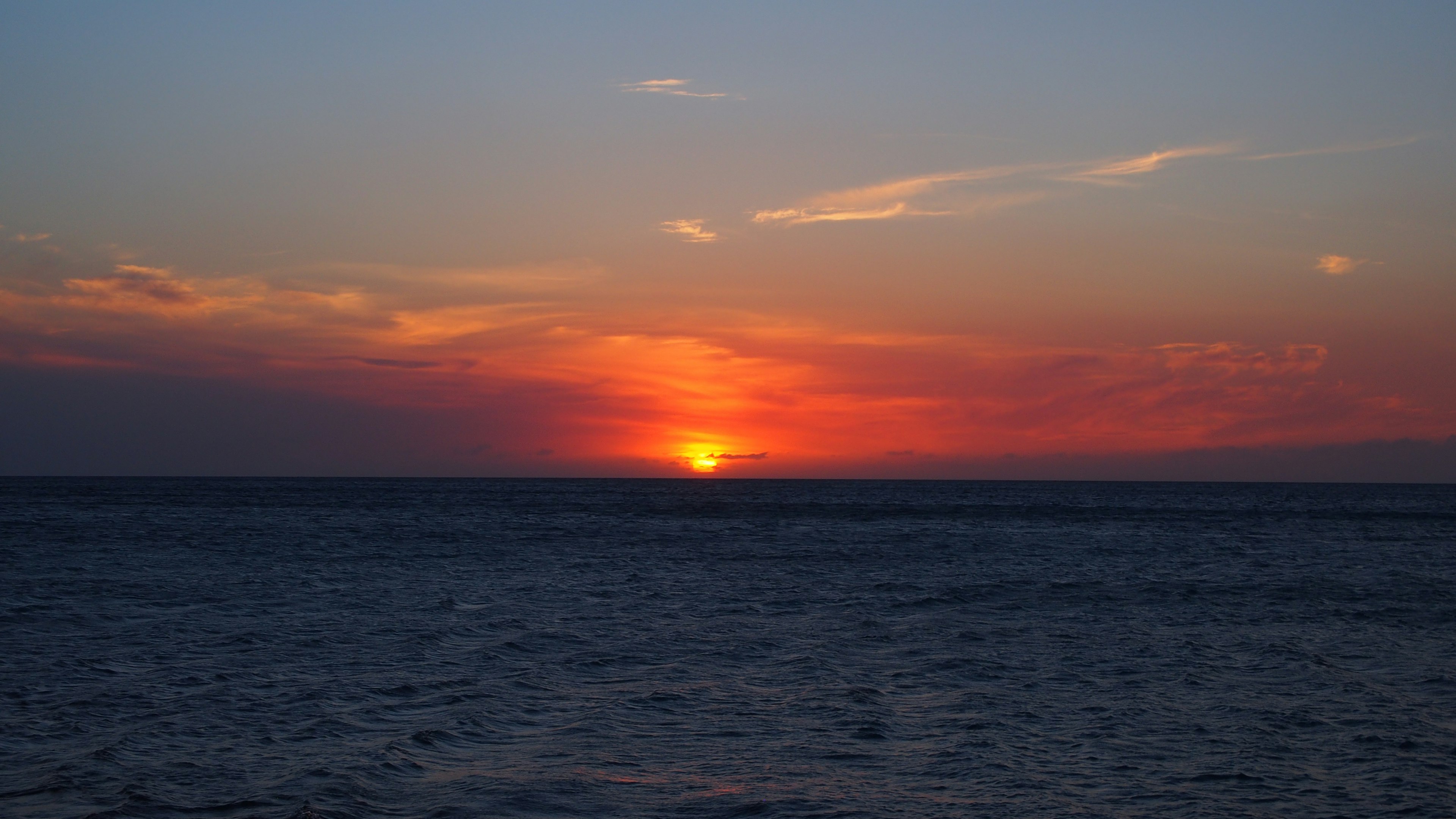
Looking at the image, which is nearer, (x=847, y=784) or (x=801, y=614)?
(x=847, y=784)

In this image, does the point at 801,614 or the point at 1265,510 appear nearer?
the point at 801,614

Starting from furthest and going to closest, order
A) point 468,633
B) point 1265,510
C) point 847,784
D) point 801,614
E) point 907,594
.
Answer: point 1265,510 → point 907,594 → point 801,614 → point 468,633 → point 847,784

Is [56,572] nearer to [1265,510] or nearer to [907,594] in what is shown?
[907,594]

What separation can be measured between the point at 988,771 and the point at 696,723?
431cm

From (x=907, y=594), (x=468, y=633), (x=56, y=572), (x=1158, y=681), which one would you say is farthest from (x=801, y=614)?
(x=56, y=572)

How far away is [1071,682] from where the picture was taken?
17797mm

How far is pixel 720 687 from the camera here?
1712 centimetres

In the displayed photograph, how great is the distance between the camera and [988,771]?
12.4 m

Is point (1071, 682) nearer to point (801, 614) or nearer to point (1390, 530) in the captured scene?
point (801, 614)

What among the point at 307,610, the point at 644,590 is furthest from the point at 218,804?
the point at 644,590

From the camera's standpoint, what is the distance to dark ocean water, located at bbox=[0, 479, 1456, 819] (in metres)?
11.6

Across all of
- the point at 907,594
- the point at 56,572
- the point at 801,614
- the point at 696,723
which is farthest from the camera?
the point at 56,572

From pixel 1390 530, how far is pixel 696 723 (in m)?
71.9

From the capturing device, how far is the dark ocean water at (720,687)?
11.6 metres
